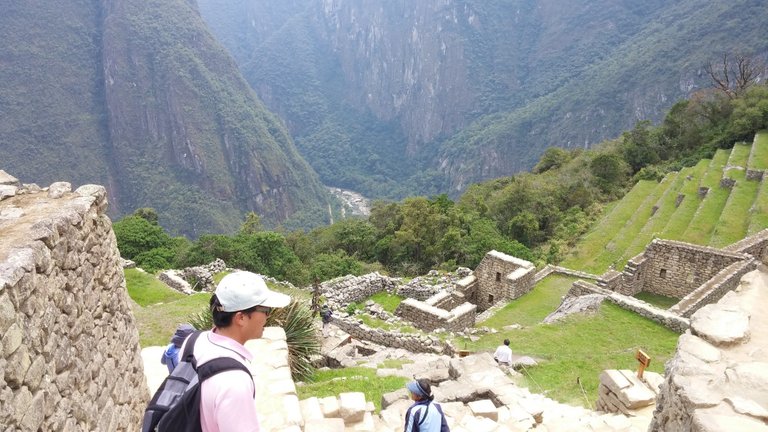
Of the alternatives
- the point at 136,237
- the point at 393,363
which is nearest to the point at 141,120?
the point at 136,237

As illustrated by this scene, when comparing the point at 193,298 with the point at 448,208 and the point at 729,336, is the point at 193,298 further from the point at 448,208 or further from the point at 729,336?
the point at 448,208

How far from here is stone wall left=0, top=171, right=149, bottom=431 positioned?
10.9ft

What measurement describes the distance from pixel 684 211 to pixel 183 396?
1164 inches

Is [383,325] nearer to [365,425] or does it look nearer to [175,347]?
[365,425]

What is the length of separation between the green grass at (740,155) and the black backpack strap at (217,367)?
3649cm

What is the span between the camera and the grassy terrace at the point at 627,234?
78.7ft

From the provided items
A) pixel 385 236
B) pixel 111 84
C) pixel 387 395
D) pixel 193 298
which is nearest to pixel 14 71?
pixel 111 84

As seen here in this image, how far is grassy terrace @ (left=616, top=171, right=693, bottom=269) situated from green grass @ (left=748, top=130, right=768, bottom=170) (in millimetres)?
3653

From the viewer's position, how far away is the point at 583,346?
12.7 metres

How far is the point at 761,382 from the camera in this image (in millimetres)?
4410

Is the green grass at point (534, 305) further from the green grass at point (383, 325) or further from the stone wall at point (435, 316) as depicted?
the green grass at point (383, 325)

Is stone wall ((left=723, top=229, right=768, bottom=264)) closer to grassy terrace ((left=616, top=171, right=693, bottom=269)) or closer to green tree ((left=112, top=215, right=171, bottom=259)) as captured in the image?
grassy terrace ((left=616, top=171, right=693, bottom=269))

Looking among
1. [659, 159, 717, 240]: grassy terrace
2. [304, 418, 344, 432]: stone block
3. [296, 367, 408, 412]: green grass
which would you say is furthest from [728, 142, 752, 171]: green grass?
[304, 418, 344, 432]: stone block

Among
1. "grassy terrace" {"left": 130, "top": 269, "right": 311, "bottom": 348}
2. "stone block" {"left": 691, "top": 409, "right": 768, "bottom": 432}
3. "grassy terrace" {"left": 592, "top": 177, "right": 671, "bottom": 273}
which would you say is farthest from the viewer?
"grassy terrace" {"left": 592, "top": 177, "right": 671, "bottom": 273}
